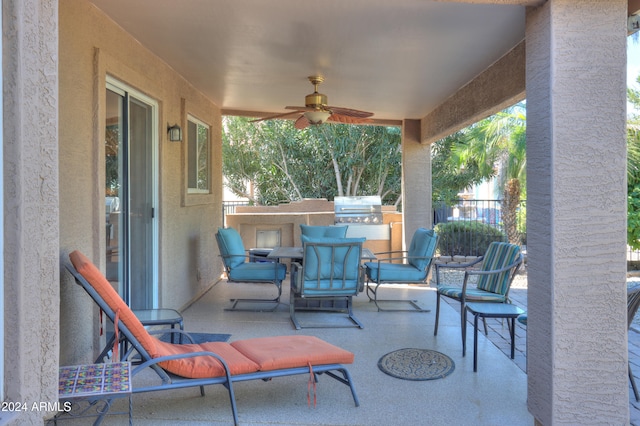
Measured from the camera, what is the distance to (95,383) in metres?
2.47

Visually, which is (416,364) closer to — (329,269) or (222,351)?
(329,269)

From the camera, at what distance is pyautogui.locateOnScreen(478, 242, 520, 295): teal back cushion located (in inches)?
177

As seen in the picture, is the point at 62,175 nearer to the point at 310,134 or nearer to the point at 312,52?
the point at 312,52

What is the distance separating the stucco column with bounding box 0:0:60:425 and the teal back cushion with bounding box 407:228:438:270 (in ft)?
14.5

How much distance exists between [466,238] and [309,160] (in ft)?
20.2

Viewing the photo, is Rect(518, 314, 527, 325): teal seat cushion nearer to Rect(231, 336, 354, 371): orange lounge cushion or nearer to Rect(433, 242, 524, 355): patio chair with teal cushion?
Rect(433, 242, 524, 355): patio chair with teal cushion

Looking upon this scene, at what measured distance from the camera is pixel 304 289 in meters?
5.28

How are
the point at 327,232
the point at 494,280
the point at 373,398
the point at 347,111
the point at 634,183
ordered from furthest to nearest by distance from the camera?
1. the point at 634,183
2. the point at 327,232
3. the point at 347,111
4. the point at 494,280
5. the point at 373,398

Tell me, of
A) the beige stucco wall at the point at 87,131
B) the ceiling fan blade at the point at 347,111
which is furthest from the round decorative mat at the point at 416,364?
the ceiling fan blade at the point at 347,111

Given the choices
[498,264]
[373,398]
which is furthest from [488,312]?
[373,398]

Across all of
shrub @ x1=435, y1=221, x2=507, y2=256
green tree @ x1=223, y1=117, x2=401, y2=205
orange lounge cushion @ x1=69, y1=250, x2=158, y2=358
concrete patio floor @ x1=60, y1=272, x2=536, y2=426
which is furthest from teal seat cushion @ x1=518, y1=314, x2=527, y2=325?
green tree @ x1=223, y1=117, x2=401, y2=205

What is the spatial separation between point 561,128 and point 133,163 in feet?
11.3

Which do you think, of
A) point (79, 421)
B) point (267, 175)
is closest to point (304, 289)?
point (79, 421)

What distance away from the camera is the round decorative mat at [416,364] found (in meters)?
3.86
